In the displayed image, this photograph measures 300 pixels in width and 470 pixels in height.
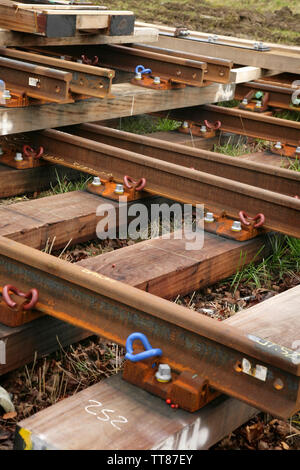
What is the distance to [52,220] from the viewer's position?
4.34 meters

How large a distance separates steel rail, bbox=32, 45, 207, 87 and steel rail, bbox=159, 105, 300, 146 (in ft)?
1.48

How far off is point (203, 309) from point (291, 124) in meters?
3.32

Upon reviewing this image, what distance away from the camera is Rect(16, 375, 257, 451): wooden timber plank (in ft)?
7.76

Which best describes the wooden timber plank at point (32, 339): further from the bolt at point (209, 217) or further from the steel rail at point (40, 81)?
the steel rail at point (40, 81)

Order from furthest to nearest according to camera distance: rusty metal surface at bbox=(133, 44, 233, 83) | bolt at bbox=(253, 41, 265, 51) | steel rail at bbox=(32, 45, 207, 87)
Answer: bolt at bbox=(253, 41, 265, 51), rusty metal surface at bbox=(133, 44, 233, 83), steel rail at bbox=(32, 45, 207, 87)

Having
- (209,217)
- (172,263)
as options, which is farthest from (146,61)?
(172,263)

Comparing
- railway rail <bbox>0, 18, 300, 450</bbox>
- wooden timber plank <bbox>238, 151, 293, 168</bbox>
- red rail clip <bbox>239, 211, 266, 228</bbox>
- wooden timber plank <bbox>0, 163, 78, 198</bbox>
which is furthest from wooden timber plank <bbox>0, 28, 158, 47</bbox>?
red rail clip <bbox>239, 211, 266, 228</bbox>

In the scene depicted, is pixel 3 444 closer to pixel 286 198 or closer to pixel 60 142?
pixel 286 198

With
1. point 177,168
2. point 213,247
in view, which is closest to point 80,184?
point 177,168

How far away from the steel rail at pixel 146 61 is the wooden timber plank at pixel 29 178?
70.5 inches

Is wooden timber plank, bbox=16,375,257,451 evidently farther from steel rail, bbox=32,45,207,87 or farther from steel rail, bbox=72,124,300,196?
steel rail, bbox=32,45,207,87

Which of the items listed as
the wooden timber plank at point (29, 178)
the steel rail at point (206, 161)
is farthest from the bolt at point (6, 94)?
the steel rail at point (206, 161)

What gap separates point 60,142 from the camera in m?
5.45

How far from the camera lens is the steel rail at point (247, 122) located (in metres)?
6.66
